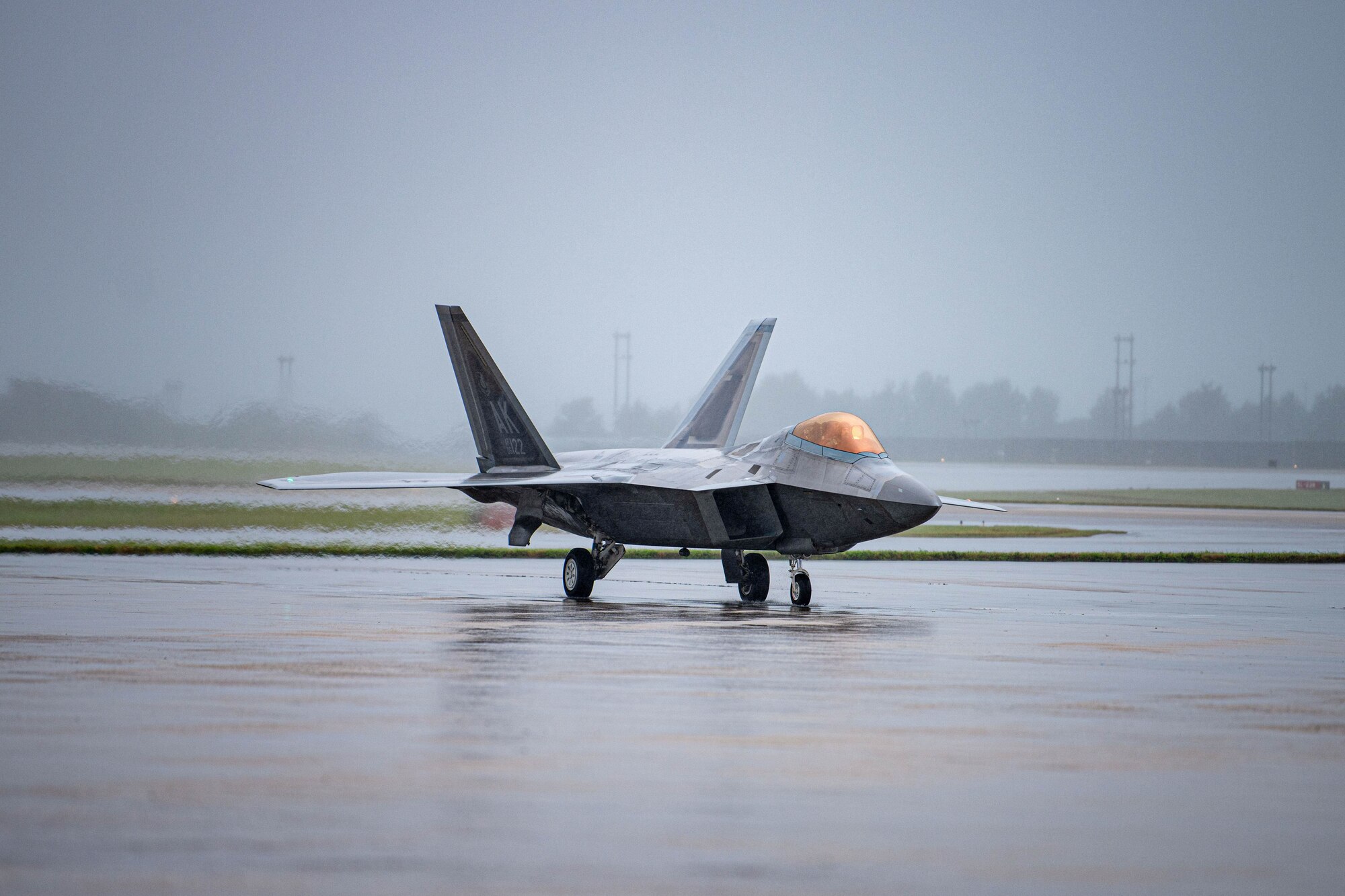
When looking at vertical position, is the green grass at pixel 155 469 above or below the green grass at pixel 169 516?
above

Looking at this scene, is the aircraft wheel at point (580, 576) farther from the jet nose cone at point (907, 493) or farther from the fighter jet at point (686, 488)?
the jet nose cone at point (907, 493)

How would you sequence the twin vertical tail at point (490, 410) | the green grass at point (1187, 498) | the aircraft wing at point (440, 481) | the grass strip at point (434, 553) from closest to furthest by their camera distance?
the aircraft wing at point (440, 481) → the twin vertical tail at point (490, 410) → the grass strip at point (434, 553) → the green grass at point (1187, 498)

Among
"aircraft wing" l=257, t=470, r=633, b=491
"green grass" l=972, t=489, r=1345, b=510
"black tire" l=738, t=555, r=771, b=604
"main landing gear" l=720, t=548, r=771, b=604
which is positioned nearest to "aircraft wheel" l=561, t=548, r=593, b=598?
"aircraft wing" l=257, t=470, r=633, b=491

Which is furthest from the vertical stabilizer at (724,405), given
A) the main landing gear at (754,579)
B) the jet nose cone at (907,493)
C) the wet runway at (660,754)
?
the wet runway at (660,754)

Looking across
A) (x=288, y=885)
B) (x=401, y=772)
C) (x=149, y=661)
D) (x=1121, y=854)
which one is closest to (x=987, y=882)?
(x=1121, y=854)

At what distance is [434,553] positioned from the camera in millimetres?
27344

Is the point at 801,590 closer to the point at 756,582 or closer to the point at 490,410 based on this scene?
the point at 756,582

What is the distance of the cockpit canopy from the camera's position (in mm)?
17141

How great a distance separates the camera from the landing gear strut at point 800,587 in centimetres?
1739

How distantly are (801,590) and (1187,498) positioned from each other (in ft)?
176

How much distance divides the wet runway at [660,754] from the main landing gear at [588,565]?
336 cm

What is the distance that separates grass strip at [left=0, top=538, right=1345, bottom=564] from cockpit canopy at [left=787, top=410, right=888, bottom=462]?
1091 cm

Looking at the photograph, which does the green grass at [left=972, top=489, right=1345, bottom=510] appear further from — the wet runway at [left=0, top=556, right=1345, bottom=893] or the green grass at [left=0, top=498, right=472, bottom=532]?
the wet runway at [left=0, top=556, right=1345, bottom=893]

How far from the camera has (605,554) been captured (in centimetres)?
1909
